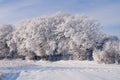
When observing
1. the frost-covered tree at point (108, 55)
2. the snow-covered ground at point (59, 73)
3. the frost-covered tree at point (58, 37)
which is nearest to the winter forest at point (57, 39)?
the frost-covered tree at point (58, 37)

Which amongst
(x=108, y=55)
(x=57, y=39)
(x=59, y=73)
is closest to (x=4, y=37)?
(x=57, y=39)

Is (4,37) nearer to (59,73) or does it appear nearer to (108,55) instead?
(108,55)

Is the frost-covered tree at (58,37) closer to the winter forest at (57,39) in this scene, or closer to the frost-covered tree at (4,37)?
the winter forest at (57,39)

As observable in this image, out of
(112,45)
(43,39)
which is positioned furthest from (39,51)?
(112,45)

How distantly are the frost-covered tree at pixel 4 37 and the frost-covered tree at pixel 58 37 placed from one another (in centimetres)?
334

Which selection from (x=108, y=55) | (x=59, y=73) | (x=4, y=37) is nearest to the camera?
(x=59, y=73)

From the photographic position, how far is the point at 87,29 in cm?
5847

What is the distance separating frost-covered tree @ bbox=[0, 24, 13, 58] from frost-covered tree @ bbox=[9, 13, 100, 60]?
334 centimetres

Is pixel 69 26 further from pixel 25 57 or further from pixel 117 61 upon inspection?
pixel 117 61

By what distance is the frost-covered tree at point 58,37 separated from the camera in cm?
5694

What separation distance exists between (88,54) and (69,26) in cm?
682

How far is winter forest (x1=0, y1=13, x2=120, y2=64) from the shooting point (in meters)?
57.0

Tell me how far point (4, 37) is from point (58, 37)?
13.5m

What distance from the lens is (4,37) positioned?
68250 millimetres
